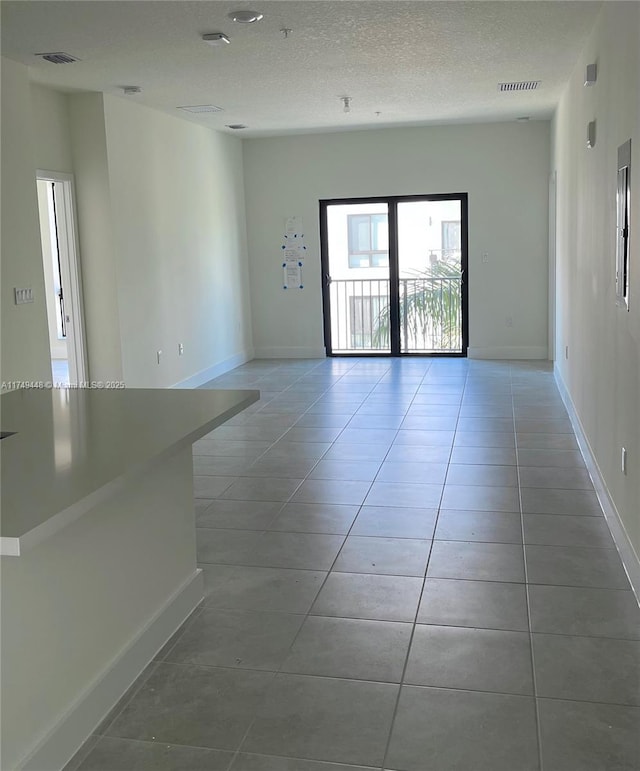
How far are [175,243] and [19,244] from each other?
8.60 feet

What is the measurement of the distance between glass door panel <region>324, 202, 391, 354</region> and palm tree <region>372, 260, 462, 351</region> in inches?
4.1

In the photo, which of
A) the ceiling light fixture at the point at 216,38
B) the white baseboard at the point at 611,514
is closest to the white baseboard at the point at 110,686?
the white baseboard at the point at 611,514

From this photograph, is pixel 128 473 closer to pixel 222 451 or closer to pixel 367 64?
pixel 222 451

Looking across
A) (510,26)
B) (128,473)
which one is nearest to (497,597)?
(128,473)

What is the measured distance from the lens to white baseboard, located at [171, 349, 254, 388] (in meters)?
7.81

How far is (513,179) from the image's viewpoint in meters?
8.83

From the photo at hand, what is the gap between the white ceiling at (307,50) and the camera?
4152 mm

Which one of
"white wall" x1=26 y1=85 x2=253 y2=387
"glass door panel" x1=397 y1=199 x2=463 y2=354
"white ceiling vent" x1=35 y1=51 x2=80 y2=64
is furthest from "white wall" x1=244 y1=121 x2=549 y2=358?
"white ceiling vent" x1=35 y1=51 x2=80 y2=64

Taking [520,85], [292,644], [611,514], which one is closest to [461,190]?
[520,85]

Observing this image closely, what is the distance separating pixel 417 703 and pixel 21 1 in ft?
11.9

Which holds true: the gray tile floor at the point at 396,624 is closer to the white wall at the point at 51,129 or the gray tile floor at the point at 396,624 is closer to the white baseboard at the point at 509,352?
the white wall at the point at 51,129

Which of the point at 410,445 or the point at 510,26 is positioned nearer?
the point at 510,26

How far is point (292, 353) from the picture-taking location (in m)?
9.73

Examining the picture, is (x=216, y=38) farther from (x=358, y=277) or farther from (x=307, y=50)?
(x=358, y=277)
